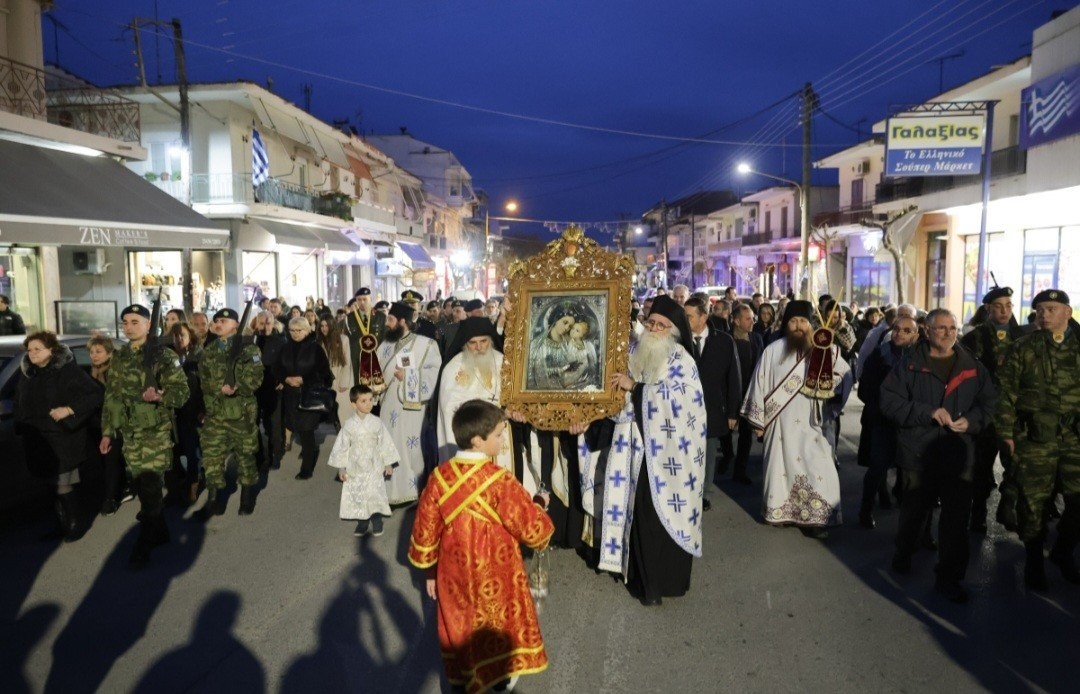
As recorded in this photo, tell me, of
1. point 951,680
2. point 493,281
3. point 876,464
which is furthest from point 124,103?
point 493,281

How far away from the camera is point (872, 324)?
1137 cm

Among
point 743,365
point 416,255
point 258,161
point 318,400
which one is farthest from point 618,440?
point 416,255

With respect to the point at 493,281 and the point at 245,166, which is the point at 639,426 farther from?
the point at 493,281

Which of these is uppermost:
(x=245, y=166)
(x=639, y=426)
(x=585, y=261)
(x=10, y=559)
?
(x=245, y=166)

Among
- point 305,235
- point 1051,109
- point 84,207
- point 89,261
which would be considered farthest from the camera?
point 305,235

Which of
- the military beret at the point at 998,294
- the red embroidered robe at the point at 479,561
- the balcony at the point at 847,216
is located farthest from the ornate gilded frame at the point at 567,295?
the balcony at the point at 847,216

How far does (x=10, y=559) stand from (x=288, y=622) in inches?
113

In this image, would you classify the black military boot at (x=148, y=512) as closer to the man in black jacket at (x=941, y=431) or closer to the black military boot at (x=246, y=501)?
the black military boot at (x=246, y=501)

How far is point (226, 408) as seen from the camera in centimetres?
693

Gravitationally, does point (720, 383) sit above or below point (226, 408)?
above

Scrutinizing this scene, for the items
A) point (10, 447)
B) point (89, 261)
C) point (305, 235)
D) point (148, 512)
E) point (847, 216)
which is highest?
point (847, 216)

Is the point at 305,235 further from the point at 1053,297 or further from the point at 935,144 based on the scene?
the point at 1053,297

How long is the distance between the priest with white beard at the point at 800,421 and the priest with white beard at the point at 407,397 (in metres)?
2.95

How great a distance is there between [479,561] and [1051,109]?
1745 cm
